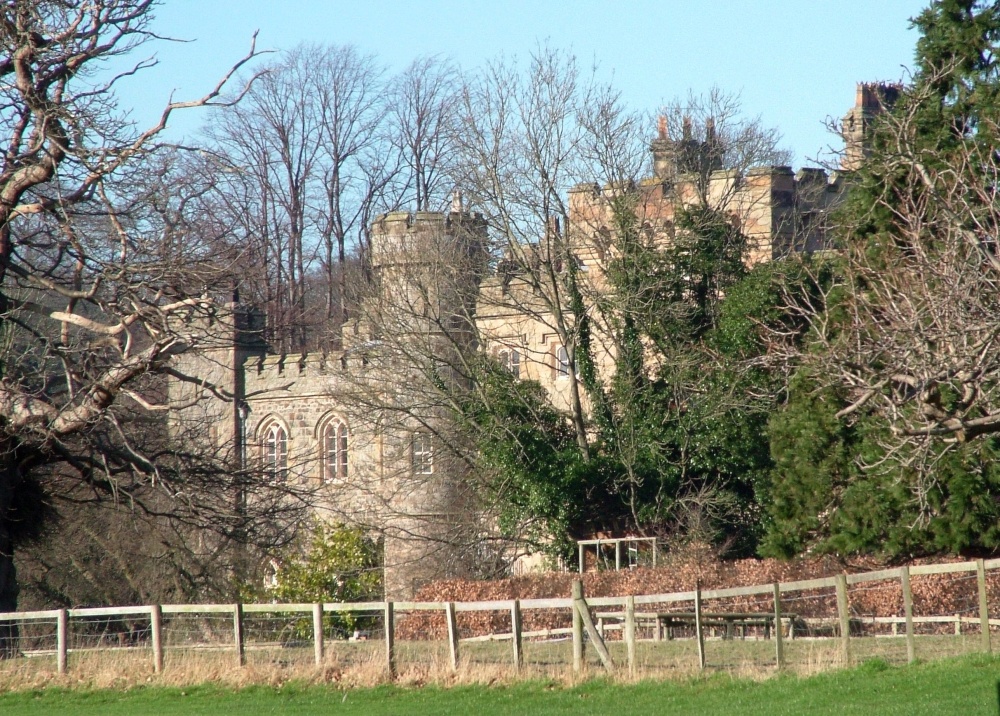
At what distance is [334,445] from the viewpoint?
32375 mm

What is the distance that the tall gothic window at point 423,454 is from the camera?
86.8ft

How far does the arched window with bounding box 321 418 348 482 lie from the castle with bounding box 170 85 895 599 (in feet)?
4.21

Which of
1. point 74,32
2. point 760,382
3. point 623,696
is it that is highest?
point 74,32

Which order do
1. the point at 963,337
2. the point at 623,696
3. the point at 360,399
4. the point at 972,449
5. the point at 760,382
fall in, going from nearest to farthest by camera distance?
1. the point at 963,337
2. the point at 623,696
3. the point at 972,449
4. the point at 760,382
5. the point at 360,399

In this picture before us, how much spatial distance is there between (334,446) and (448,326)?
6.51m

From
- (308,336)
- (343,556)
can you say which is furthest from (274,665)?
(308,336)

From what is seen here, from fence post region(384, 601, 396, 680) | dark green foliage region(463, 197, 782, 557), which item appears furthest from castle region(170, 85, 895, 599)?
fence post region(384, 601, 396, 680)

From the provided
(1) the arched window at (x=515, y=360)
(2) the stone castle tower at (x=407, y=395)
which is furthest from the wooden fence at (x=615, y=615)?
(1) the arched window at (x=515, y=360)

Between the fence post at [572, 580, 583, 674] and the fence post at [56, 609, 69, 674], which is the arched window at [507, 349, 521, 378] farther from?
the fence post at [572, 580, 583, 674]

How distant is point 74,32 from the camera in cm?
1579

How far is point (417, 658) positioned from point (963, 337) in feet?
24.2

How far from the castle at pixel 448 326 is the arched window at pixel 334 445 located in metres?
1.28

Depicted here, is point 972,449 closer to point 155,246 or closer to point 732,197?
point 155,246

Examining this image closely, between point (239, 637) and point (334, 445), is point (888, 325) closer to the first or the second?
point (239, 637)
